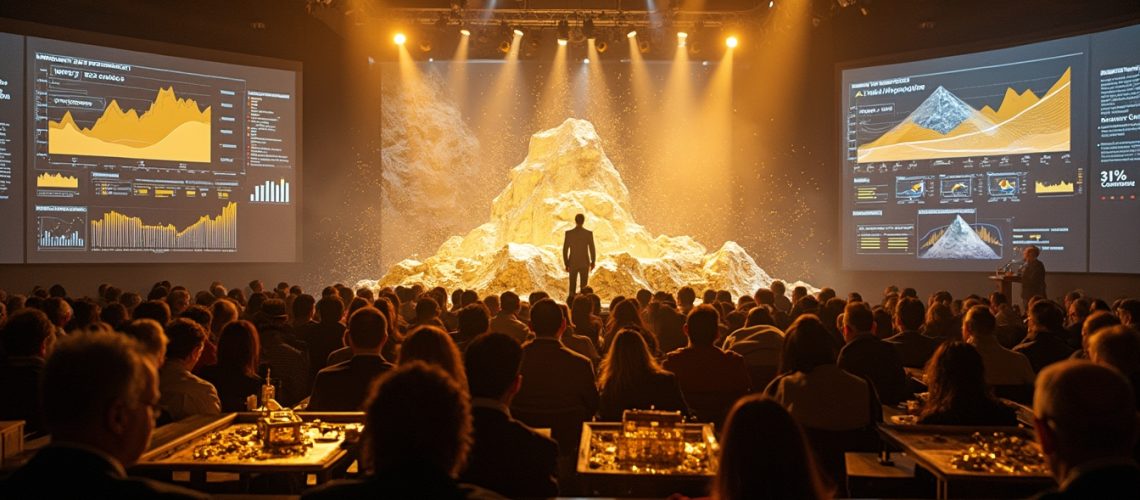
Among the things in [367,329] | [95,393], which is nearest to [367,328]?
[367,329]

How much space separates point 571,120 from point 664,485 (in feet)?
49.6

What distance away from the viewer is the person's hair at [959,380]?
139 inches

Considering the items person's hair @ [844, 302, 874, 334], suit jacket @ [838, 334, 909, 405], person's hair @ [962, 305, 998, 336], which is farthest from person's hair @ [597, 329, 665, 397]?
person's hair @ [962, 305, 998, 336]

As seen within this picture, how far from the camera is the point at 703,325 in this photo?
446cm

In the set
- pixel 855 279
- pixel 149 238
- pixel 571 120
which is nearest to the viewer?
pixel 149 238

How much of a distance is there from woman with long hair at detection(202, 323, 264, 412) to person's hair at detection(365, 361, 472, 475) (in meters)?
2.83

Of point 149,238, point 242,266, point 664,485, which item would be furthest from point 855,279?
point 664,485

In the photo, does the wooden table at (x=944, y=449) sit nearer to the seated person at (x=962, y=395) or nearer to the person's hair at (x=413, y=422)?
the seated person at (x=962, y=395)

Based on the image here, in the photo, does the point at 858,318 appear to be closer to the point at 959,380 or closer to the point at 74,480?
the point at 959,380

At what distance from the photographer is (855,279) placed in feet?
47.7

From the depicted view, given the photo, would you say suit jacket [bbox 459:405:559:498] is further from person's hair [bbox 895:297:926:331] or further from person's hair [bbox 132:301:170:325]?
person's hair [bbox 895:297:926:331]

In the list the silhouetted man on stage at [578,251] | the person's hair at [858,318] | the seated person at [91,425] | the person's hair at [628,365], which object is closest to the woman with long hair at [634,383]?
the person's hair at [628,365]

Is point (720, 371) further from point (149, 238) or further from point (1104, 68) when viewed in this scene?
point (149, 238)

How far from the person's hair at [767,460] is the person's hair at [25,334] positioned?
3.69 m
